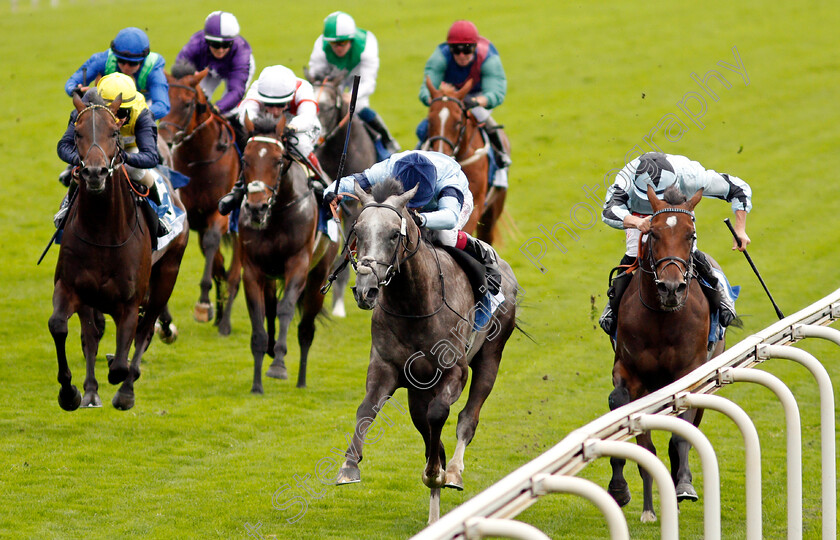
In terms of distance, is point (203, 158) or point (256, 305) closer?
point (256, 305)

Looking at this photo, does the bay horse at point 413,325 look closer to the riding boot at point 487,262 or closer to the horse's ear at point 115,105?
the riding boot at point 487,262

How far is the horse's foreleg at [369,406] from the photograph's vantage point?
501cm

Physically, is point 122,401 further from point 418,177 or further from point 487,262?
point 418,177

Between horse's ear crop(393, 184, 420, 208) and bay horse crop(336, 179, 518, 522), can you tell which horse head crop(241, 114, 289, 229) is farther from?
horse's ear crop(393, 184, 420, 208)

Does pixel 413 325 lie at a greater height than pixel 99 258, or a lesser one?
lesser

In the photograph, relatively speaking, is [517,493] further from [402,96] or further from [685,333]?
[402,96]

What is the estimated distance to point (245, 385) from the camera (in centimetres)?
907

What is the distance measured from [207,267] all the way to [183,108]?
4.98ft

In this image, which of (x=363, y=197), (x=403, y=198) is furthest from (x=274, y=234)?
(x=403, y=198)

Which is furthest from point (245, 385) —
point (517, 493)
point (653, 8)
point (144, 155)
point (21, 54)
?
point (653, 8)

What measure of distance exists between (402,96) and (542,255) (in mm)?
7834

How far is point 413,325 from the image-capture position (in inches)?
208

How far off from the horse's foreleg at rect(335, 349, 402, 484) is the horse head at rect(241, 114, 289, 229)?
9.28 feet

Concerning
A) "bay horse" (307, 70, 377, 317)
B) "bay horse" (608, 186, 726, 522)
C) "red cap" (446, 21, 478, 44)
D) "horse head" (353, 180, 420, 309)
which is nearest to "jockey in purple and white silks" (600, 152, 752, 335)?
"bay horse" (608, 186, 726, 522)
